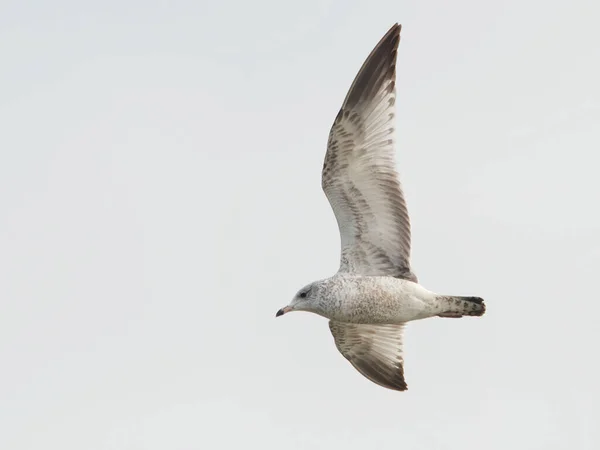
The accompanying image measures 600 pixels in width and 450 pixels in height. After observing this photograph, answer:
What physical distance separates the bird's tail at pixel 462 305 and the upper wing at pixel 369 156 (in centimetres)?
127

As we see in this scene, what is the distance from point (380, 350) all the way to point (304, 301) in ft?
7.98

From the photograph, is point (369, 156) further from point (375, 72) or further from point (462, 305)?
point (462, 305)

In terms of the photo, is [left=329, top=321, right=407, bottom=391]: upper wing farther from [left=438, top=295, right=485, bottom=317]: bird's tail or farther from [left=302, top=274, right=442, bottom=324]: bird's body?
[left=438, top=295, right=485, bottom=317]: bird's tail

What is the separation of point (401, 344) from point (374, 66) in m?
5.11

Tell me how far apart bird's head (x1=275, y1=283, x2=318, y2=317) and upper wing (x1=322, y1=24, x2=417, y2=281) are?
1.08 meters

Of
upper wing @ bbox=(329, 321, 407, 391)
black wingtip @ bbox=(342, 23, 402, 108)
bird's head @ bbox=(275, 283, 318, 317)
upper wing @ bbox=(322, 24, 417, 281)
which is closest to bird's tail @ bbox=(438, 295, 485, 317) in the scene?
upper wing @ bbox=(322, 24, 417, 281)

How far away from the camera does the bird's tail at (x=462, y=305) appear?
65.7ft

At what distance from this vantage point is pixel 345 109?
19.6 metres

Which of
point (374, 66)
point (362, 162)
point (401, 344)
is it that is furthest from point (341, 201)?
point (401, 344)

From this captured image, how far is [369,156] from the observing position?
19703 millimetres

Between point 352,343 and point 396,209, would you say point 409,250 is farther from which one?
point 352,343

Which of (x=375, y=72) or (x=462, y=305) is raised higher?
(x=375, y=72)

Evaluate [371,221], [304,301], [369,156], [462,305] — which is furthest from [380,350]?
[369,156]

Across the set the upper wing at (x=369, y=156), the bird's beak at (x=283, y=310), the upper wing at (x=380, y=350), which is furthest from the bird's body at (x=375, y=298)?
the upper wing at (x=380, y=350)
